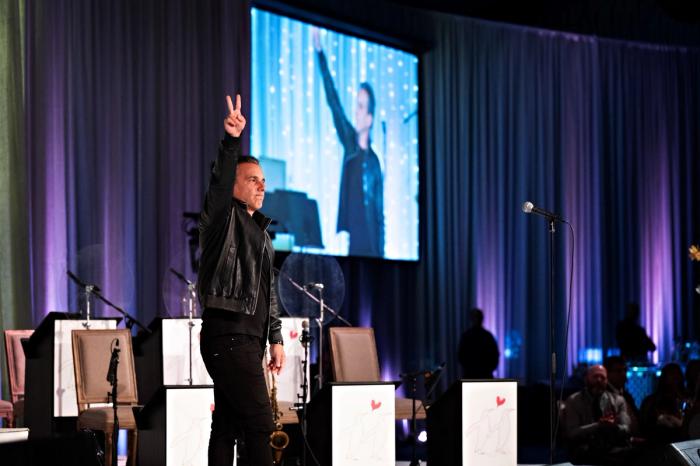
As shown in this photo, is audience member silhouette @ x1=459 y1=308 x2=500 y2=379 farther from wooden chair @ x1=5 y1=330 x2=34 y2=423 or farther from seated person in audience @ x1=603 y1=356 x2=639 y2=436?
wooden chair @ x1=5 y1=330 x2=34 y2=423

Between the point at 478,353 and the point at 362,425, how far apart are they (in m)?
5.33

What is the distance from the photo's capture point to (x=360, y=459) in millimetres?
5199

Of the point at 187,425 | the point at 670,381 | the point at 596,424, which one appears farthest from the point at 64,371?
the point at 670,381

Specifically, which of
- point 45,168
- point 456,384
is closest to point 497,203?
point 45,168

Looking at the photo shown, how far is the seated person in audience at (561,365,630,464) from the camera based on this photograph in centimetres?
729

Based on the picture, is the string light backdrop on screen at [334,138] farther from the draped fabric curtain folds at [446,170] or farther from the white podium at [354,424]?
the white podium at [354,424]

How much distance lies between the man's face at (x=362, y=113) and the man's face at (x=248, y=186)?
6.61 m

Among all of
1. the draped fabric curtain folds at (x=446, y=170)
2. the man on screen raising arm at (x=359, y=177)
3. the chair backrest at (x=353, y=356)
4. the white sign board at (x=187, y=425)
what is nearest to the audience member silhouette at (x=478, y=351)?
the draped fabric curtain folds at (x=446, y=170)

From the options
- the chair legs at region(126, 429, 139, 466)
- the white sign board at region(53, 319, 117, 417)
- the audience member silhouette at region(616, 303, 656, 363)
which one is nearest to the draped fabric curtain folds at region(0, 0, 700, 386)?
the audience member silhouette at region(616, 303, 656, 363)

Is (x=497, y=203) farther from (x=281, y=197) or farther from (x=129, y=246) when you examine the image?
(x=129, y=246)

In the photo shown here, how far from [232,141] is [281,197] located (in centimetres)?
600

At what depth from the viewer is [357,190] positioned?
33.5 ft

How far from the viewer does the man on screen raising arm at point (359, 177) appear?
33.0 ft

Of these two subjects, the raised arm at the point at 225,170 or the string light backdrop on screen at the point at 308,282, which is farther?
the string light backdrop on screen at the point at 308,282
